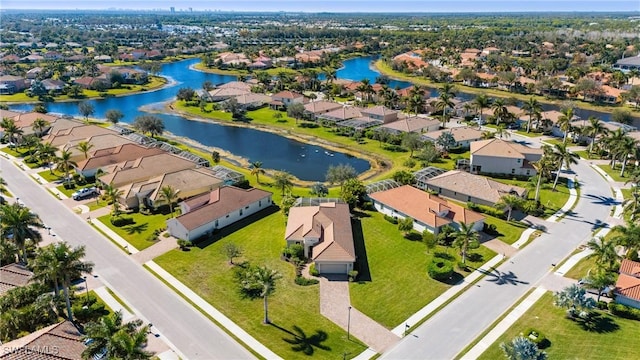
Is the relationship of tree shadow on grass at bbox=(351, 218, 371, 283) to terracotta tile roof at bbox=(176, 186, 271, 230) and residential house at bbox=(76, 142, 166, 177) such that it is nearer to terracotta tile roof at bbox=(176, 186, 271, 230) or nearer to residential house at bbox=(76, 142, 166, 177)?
terracotta tile roof at bbox=(176, 186, 271, 230)

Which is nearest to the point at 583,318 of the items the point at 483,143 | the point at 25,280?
the point at 483,143

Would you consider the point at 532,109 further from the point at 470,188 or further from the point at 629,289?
the point at 629,289

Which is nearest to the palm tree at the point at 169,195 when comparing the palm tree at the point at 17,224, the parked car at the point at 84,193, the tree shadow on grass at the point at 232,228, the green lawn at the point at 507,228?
the tree shadow on grass at the point at 232,228

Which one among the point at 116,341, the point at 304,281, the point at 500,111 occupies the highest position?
the point at 500,111

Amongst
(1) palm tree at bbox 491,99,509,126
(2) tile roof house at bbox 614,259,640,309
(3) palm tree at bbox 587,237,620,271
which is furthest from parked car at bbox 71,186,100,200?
(1) palm tree at bbox 491,99,509,126

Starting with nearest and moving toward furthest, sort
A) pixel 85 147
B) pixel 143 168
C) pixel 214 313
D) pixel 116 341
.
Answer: pixel 116 341
pixel 214 313
pixel 143 168
pixel 85 147

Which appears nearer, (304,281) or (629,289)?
(629,289)

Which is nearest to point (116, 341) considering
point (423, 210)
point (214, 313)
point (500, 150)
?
point (214, 313)
